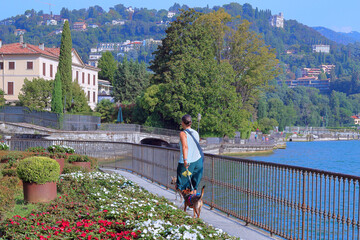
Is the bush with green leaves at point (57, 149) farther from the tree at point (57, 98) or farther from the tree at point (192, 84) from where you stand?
the tree at point (192, 84)

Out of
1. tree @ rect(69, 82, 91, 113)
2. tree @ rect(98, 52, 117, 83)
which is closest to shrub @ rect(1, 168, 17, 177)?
tree @ rect(69, 82, 91, 113)

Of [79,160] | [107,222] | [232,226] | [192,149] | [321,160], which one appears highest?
[192,149]

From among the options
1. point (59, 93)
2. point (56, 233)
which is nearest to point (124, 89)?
point (59, 93)

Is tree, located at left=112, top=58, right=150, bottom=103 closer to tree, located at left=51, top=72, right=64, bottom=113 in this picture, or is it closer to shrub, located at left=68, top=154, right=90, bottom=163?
tree, located at left=51, top=72, right=64, bottom=113

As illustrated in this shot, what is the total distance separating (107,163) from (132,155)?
165 inches

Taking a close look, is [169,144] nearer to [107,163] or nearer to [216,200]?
[107,163]

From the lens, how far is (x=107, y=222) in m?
Result: 7.49

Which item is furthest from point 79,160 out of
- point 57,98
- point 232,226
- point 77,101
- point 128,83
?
point 128,83

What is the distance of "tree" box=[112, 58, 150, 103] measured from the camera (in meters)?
89.1

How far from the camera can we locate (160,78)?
6188 centimetres

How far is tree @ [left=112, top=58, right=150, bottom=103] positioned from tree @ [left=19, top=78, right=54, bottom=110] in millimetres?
31402

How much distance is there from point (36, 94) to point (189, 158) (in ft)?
163

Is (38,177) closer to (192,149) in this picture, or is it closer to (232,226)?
(192,149)

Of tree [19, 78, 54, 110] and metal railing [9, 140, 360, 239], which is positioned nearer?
metal railing [9, 140, 360, 239]
